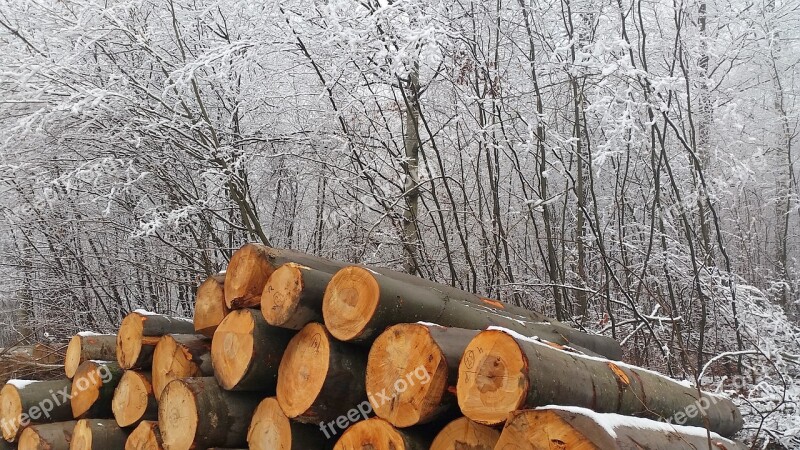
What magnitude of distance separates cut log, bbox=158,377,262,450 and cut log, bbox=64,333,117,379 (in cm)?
120

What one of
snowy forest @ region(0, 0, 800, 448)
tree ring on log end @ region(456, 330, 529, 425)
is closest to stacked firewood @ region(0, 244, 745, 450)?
tree ring on log end @ region(456, 330, 529, 425)

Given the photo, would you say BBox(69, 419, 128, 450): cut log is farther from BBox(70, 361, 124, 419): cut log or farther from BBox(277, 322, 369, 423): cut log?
BBox(277, 322, 369, 423): cut log

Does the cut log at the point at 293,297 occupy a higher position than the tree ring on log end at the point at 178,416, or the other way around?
the cut log at the point at 293,297

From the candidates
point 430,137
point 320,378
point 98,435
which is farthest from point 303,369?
point 430,137

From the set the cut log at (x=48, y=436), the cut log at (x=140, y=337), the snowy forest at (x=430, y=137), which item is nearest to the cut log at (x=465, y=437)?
the cut log at (x=140, y=337)

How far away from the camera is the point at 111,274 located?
7.45 metres

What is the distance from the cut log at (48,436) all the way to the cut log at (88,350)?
0.36 m

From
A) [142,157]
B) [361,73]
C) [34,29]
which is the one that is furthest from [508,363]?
[34,29]

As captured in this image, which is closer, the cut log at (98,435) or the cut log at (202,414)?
the cut log at (202,414)

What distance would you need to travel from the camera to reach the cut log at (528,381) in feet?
6.68

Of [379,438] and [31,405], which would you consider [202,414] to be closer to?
[379,438]

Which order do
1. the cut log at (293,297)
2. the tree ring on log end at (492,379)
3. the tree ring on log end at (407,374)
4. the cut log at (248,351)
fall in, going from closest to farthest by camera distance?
the tree ring on log end at (492,379), the tree ring on log end at (407,374), the cut log at (293,297), the cut log at (248,351)

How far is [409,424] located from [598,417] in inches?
29.4

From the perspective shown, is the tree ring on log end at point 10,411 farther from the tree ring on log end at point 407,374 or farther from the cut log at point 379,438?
the tree ring on log end at point 407,374
